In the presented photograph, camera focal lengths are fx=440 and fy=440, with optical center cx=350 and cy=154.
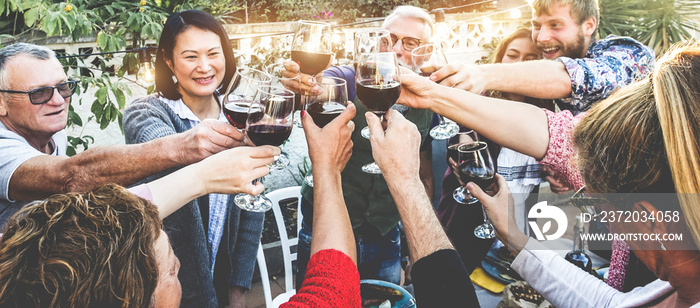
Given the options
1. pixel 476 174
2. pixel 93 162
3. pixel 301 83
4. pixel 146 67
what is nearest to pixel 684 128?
pixel 476 174

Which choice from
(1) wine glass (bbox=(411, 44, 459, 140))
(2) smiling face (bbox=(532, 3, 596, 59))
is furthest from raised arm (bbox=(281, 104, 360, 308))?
(2) smiling face (bbox=(532, 3, 596, 59))

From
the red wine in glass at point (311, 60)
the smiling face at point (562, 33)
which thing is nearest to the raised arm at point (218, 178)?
the red wine in glass at point (311, 60)

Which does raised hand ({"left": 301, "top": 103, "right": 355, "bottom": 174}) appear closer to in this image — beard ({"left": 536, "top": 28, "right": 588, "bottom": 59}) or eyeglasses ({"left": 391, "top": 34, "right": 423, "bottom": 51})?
eyeglasses ({"left": 391, "top": 34, "right": 423, "bottom": 51})

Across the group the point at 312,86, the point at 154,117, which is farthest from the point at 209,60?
the point at 312,86

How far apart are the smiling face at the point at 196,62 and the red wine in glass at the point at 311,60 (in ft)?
1.61

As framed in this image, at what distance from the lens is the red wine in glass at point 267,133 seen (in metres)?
1.49

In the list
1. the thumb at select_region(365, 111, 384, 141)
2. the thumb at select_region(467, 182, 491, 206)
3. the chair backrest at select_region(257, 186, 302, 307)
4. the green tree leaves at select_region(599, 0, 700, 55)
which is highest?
the green tree leaves at select_region(599, 0, 700, 55)

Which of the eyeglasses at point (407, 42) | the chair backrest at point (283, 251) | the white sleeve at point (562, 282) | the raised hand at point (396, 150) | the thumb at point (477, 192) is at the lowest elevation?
the chair backrest at point (283, 251)

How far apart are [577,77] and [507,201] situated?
2.53ft

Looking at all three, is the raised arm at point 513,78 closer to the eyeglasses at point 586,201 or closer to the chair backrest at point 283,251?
the eyeglasses at point 586,201

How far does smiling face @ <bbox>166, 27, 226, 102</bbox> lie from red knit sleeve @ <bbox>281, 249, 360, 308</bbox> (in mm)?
1308

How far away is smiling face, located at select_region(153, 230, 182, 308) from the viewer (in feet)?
3.93

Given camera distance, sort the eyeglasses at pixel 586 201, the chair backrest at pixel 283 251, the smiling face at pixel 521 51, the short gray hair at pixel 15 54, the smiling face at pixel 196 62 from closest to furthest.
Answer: the eyeglasses at pixel 586 201 < the short gray hair at pixel 15 54 < the smiling face at pixel 196 62 < the chair backrest at pixel 283 251 < the smiling face at pixel 521 51

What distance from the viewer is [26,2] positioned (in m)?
2.79
